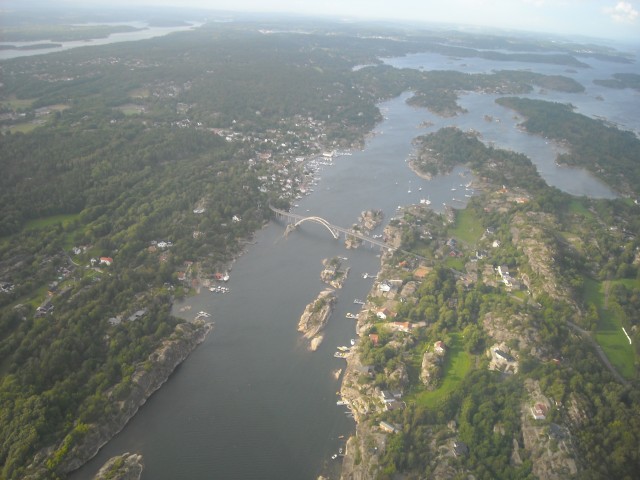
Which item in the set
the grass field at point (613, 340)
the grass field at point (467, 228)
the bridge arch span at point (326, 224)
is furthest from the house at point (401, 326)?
the grass field at point (467, 228)

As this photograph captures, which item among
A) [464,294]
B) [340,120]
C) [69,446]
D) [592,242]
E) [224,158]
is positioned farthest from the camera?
[340,120]

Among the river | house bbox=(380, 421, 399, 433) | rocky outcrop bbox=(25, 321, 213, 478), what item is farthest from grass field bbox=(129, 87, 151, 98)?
house bbox=(380, 421, 399, 433)

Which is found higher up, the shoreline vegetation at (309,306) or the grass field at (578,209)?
the shoreline vegetation at (309,306)

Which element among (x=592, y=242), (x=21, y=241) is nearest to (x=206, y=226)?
(x=21, y=241)

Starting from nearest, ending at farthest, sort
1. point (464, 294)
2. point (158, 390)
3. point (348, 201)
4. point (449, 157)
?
point (158, 390), point (464, 294), point (348, 201), point (449, 157)

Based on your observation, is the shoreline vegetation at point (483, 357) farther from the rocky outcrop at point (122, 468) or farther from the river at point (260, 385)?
the rocky outcrop at point (122, 468)

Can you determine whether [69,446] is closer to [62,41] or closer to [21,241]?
[21,241]

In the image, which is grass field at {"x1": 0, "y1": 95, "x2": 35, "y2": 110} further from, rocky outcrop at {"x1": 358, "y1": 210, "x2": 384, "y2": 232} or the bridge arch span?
rocky outcrop at {"x1": 358, "y1": 210, "x2": 384, "y2": 232}
